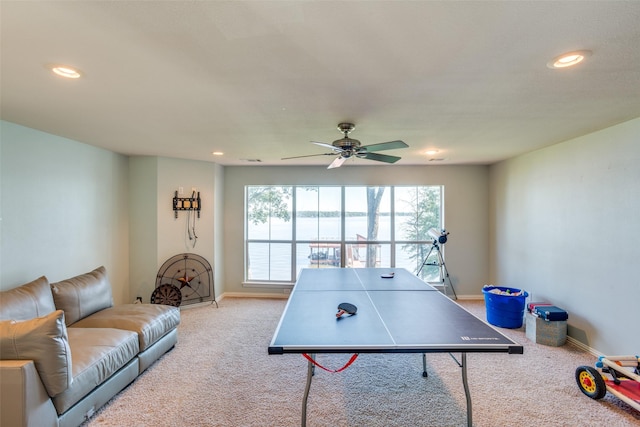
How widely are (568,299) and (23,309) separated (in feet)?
18.0

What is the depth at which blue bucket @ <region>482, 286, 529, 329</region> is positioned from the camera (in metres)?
3.85

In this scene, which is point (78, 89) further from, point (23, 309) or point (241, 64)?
point (23, 309)

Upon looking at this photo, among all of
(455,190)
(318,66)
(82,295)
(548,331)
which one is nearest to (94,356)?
(82,295)

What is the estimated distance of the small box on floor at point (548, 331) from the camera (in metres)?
3.33

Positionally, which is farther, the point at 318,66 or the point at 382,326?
the point at 382,326

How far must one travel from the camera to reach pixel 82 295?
117 inches

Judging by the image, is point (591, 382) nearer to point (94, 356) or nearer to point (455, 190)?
point (455, 190)

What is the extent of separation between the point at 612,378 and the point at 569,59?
8.59ft

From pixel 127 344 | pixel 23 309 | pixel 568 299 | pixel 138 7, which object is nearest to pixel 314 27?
pixel 138 7

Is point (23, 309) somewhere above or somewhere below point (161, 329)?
above

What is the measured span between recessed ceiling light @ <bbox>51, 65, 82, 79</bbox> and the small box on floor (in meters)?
4.86

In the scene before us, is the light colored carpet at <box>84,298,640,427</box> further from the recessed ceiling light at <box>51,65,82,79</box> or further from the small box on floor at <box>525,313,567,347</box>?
the recessed ceiling light at <box>51,65,82,79</box>

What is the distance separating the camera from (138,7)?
47.2 inches

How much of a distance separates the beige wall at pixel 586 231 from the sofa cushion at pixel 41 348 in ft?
15.3
